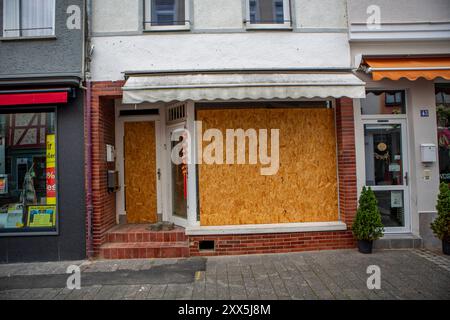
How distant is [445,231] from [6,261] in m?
8.53

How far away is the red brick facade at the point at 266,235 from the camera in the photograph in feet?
21.7

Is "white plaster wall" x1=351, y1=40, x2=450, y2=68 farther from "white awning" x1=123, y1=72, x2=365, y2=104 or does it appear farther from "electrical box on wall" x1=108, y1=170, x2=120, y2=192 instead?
"electrical box on wall" x1=108, y1=170, x2=120, y2=192

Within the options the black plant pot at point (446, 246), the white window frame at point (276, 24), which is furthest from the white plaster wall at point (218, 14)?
the black plant pot at point (446, 246)

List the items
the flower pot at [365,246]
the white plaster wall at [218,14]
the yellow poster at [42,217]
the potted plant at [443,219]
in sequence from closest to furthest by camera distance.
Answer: the potted plant at [443,219] → the flower pot at [365,246] → the yellow poster at [42,217] → the white plaster wall at [218,14]

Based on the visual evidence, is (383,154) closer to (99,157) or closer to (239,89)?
(239,89)

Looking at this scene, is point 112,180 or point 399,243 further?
point 112,180

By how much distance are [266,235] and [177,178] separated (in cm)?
233

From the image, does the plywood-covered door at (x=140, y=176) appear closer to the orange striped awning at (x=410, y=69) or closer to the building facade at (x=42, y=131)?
the building facade at (x=42, y=131)

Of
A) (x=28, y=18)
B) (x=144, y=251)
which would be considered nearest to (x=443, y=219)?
(x=144, y=251)

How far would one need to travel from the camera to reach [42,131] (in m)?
6.77

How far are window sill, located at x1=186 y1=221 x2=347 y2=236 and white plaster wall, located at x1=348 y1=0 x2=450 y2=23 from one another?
4.40m

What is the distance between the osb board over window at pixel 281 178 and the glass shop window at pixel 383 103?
0.82m

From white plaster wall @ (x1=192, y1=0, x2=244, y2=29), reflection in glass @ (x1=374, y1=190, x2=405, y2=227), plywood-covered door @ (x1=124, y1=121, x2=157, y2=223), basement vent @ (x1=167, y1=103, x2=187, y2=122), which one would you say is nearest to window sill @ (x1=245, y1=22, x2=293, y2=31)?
white plaster wall @ (x1=192, y1=0, x2=244, y2=29)

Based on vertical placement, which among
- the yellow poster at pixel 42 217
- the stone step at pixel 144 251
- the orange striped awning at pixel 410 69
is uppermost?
the orange striped awning at pixel 410 69
